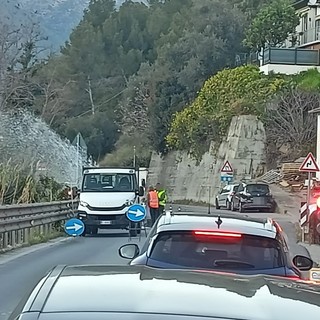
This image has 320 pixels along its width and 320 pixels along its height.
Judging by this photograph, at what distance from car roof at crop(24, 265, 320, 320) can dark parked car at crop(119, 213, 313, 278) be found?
11.0ft

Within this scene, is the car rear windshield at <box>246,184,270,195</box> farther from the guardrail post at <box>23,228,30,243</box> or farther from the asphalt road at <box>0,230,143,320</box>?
the guardrail post at <box>23,228,30,243</box>

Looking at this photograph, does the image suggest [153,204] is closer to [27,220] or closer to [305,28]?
[27,220]

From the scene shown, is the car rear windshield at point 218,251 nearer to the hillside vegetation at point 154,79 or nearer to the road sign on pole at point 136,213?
the road sign on pole at point 136,213

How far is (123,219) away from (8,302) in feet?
50.4

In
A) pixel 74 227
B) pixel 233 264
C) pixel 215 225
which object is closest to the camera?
pixel 233 264

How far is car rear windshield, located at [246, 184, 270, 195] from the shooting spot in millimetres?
46438

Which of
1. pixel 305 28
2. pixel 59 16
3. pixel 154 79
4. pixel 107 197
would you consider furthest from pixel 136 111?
pixel 59 16

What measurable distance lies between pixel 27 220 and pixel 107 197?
517 cm

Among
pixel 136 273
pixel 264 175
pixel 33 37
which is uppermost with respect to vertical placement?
pixel 33 37

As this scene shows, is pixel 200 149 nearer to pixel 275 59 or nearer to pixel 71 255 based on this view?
pixel 275 59

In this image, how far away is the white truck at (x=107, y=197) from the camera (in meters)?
28.1

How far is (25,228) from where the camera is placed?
78.1 feet

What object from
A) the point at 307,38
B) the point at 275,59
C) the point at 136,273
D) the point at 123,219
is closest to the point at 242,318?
the point at 136,273

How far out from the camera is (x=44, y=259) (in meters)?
19.5
